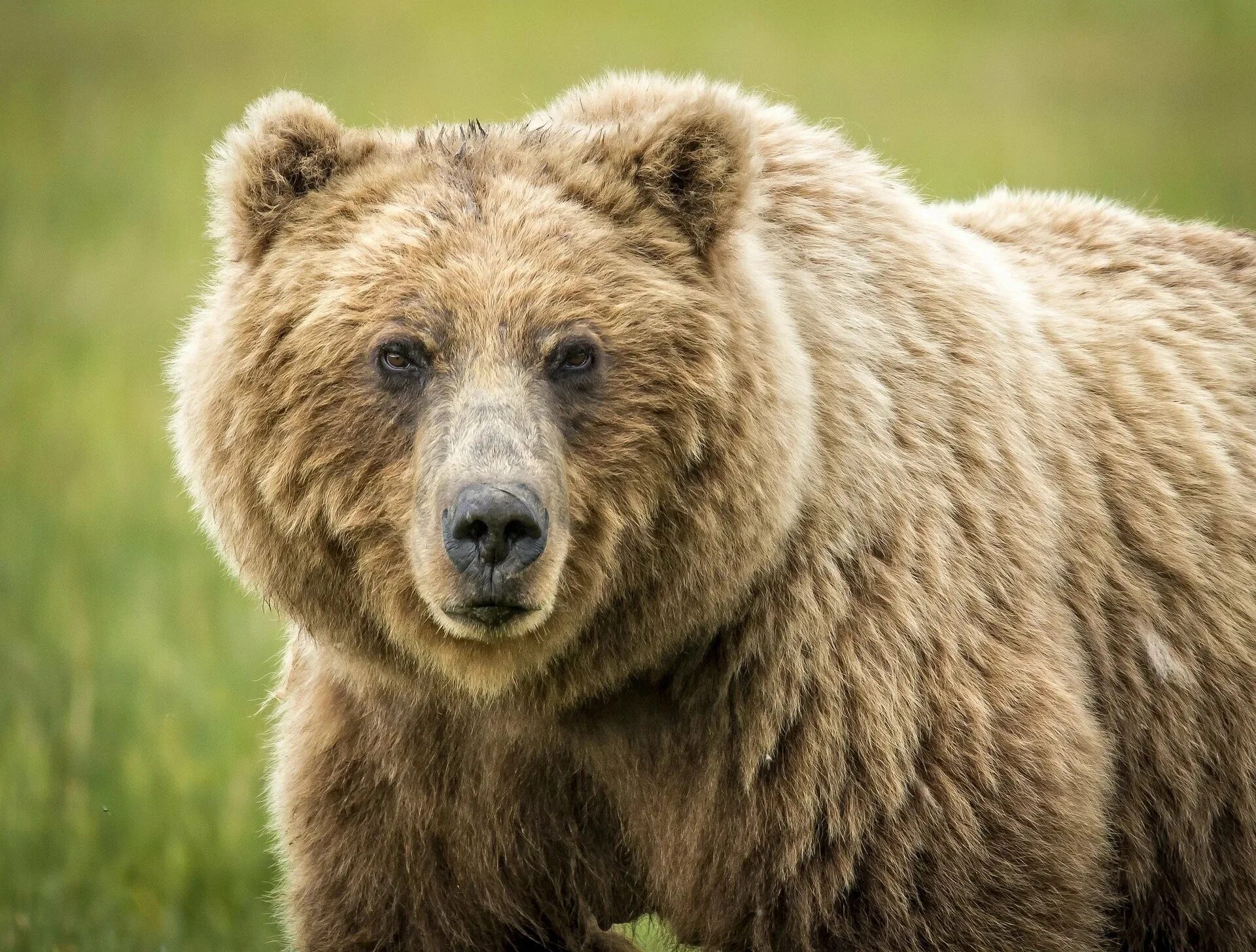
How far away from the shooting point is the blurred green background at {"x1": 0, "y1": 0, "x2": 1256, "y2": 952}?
8.20 meters

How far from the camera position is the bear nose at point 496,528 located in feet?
13.0

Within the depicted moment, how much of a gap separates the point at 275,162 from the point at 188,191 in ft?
47.9

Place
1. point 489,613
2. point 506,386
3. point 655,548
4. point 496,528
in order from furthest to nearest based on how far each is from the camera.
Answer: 1. point 655,548
2. point 506,386
3. point 489,613
4. point 496,528

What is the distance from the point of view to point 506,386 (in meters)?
4.27

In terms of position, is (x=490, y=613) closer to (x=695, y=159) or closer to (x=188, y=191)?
Answer: (x=695, y=159)

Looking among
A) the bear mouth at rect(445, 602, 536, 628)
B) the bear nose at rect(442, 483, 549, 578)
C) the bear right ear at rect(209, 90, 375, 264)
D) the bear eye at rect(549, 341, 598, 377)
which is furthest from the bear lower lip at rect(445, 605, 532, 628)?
the bear right ear at rect(209, 90, 375, 264)

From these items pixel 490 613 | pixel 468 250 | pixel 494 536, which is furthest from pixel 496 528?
pixel 468 250

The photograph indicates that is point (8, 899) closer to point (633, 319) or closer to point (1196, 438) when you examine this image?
point (633, 319)

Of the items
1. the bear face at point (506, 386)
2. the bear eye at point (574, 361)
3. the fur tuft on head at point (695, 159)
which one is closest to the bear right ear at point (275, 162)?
the bear face at point (506, 386)

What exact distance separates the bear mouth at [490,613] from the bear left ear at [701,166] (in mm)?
1094

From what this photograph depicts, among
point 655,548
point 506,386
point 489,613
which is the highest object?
point 506,386

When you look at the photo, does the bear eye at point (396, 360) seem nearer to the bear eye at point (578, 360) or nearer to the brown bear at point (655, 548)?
the brown bear at point (655, 548)

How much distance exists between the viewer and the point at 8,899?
7.62 meters

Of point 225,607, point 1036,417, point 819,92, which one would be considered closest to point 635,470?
point 1036,417
